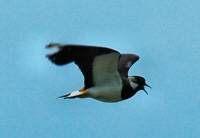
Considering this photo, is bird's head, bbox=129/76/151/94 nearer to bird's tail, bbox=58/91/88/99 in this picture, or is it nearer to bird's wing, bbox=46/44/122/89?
bird's wing, bbox=46/44/122/89

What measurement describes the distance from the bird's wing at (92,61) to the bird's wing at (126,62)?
1351 millimetres

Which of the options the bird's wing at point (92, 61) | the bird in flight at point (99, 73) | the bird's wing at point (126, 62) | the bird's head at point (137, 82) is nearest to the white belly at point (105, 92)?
the bird in flight at point (99, 73)

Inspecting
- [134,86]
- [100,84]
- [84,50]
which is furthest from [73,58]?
[134,86]

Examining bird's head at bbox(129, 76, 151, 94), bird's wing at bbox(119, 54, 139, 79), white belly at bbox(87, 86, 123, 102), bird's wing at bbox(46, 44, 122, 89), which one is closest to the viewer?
bird's wing at bbox(46, 44, 122, 89)

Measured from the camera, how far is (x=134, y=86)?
57.7 ft

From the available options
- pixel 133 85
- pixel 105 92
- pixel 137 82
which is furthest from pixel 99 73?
pixel 137 82

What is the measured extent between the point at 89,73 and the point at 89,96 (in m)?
0.67

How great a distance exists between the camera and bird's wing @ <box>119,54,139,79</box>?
18.4 meters

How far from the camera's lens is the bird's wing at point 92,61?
15.2m

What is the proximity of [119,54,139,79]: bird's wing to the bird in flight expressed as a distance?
0.37 feet

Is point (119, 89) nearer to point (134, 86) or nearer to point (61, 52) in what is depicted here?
point (134, 86)

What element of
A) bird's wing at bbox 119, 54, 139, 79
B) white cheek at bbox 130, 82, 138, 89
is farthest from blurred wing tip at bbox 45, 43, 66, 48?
bird's wing at bbox 119, 54, 139, 79

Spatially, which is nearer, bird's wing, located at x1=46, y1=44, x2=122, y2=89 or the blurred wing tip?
the blurred wing tip

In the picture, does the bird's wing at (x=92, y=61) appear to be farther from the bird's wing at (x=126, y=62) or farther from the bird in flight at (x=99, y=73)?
the bird's wing at (x=126, y=62)
